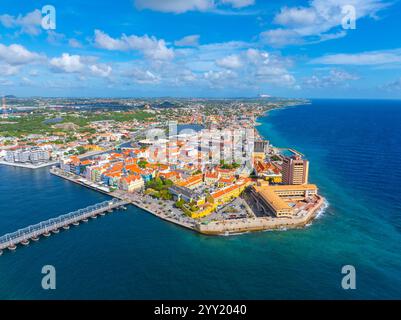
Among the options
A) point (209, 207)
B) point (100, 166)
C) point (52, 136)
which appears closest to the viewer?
point (209, 207)

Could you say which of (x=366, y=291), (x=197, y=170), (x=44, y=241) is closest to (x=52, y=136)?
(x=197, y=170)

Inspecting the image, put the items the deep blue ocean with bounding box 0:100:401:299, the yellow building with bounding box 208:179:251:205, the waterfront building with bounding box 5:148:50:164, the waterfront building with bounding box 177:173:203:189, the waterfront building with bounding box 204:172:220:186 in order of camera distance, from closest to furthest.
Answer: the deep blue ocean with bounding box 0:100:401:299 < the yellow building with bounding box 208:179:251:205 < the waterfront building with bounding box 177:173:203:189 < the waterfront building with bounding box 204:172:220:186 < the waterfront building with bounding box 5:148:50:164

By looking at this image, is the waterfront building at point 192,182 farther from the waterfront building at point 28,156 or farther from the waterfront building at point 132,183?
the waterfront building at point 28,156

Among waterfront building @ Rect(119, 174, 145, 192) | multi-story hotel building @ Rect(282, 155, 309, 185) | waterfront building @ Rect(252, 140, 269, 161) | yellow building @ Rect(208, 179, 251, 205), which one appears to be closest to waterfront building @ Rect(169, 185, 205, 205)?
yellow building @ Rect(208, 179, 251, 205)

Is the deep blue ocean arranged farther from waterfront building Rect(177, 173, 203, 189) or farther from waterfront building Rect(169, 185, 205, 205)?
waterfront building Rect(177, 173, 203, 189)

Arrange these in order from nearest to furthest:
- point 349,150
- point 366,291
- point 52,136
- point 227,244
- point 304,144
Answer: point 366,291, point 227,244, point 349,150, point 304,144, point 52,136

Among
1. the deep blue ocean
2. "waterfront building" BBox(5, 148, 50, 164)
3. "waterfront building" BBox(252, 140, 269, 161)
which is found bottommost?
the deep blue ocean
